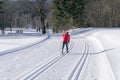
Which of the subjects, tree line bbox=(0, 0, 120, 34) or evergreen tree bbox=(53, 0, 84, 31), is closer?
tree line bbox=(0, 0, 120, 34)

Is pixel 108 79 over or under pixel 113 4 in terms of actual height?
under

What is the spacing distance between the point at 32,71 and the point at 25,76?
1.32 m

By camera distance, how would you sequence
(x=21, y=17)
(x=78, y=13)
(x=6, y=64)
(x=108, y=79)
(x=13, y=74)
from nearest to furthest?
(x=108, y=79) < (x=13, y=74) < (x=6, y=64) < (x=78, y=13) < (x=21, y=17)

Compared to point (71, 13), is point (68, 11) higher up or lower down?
higher up

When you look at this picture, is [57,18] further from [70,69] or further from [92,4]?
[70,69]

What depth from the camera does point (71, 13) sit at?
61750 mm

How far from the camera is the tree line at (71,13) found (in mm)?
59619

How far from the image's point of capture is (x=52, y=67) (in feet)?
46.9

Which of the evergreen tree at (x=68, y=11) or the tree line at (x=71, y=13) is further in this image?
the evergreen tree at (x=68, y=11)

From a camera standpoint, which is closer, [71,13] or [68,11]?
[71,13]

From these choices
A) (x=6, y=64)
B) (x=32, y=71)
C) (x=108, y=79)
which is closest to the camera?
(x=108, y=79)

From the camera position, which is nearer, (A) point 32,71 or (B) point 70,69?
(A) point 32,71

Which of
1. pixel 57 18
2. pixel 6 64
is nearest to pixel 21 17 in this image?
pixel 57 18

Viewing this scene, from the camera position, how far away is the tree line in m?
59.6
